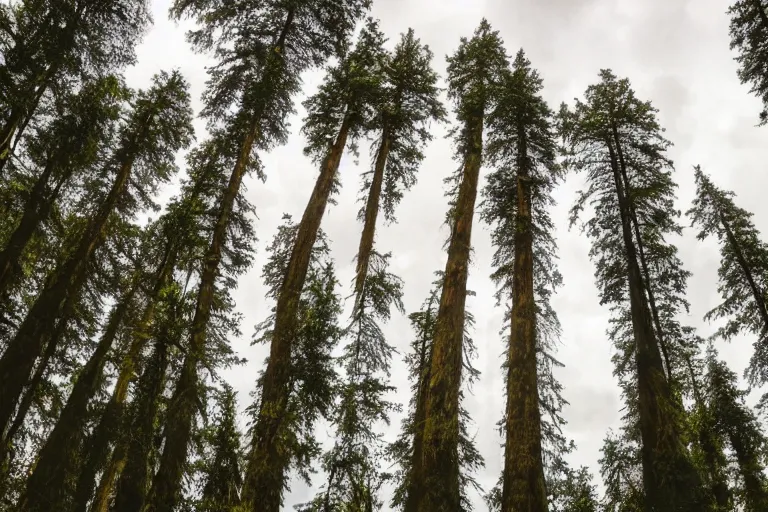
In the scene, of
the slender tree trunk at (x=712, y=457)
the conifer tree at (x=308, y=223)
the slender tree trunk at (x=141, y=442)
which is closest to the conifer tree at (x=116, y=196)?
the slender tree trunk at (x=141, y=442)

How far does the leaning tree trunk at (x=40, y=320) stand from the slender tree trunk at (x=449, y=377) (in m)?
8.23

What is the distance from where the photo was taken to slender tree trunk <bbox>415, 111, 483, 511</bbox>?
25.1 ft

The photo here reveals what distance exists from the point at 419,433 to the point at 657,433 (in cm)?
598

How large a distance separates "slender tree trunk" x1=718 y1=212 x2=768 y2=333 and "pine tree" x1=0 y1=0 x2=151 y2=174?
23698mm

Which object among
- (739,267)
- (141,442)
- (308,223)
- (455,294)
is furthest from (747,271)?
(141,442)

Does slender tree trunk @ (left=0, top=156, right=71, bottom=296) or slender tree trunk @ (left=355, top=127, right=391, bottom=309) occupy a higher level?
slender tree trunk @ (left=355, top=127, right=391, bottom=309)

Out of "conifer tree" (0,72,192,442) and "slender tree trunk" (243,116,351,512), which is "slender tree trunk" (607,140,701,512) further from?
"conifer tree" (0,72,192,442)

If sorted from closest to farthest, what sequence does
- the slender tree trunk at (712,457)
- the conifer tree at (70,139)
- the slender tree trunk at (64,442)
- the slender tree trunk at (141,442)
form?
the slender tree trunk at (64,442), the slender tree trunk at (141,442), the conifer tree at (70,139), the slender tree trunk at (712,457)

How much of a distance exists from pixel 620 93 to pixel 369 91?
9.50 m

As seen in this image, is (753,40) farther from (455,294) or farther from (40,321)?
(40,321)

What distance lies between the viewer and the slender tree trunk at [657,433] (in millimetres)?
9656

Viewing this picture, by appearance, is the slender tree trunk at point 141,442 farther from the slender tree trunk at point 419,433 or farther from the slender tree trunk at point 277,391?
the slender tree trunk at point 419,433

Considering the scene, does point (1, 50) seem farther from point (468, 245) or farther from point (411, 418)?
point (411, 418)

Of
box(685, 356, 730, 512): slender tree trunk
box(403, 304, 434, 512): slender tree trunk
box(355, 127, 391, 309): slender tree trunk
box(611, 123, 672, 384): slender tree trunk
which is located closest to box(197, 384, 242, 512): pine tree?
box(403, 304, 434, 512): slender tree trunk
